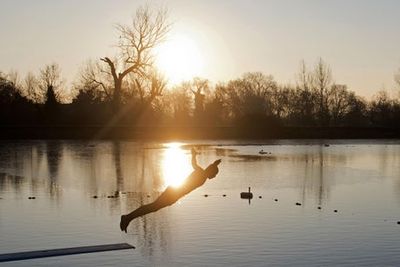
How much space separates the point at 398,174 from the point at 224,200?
51.8ft

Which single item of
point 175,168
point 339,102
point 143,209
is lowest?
point 175,168

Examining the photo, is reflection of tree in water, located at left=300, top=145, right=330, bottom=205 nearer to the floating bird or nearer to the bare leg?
the floating bird

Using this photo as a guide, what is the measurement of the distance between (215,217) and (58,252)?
674 centimetres

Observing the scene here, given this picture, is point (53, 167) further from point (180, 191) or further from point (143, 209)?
point (180, 191)

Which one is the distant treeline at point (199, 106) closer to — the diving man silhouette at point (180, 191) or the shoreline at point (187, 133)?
the shoreline at point (187, 133)

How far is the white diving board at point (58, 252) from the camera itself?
14.7 meters

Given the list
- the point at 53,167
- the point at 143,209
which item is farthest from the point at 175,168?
the point at 143,209

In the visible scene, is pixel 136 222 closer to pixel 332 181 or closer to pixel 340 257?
pixel 340 257

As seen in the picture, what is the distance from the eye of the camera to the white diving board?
14.7m

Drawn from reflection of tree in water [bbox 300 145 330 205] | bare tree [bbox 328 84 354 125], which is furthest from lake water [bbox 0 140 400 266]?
bare tree [bbox 328 84 354 125]

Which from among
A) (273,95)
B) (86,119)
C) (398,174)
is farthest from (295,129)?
(398,174)

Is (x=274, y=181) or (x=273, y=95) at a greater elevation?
(x=273, y=95)

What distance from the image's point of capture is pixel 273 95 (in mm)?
134000

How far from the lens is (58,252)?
1531 centimetres
